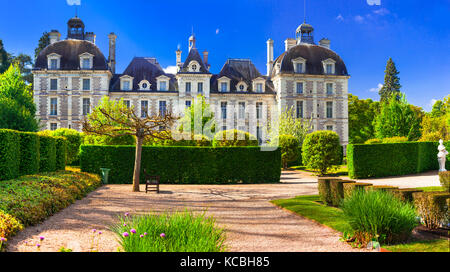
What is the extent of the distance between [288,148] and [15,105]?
19641 mm

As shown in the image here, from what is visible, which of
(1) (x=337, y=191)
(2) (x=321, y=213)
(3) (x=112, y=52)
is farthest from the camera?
(3) (x=112, y=52)

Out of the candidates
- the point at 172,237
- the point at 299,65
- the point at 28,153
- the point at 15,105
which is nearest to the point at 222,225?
the point at 172,237

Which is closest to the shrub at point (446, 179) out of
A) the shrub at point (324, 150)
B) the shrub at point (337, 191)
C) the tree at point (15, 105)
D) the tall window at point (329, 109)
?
the shrub at point (337, 191)

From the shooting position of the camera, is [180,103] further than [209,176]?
Yes

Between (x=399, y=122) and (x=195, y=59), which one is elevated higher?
(x=195, y=59)

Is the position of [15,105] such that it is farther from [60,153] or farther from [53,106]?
[53,106]

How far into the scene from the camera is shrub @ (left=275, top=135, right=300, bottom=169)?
25177 mm

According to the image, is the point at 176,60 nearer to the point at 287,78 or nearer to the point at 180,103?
the point at 180,103

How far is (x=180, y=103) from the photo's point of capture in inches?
1334

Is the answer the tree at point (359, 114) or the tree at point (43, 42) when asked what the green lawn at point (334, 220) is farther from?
the tree at point (43, 42)

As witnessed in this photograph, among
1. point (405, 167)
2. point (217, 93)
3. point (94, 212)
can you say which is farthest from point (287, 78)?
point (94, 212)

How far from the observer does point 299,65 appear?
34969 mm
